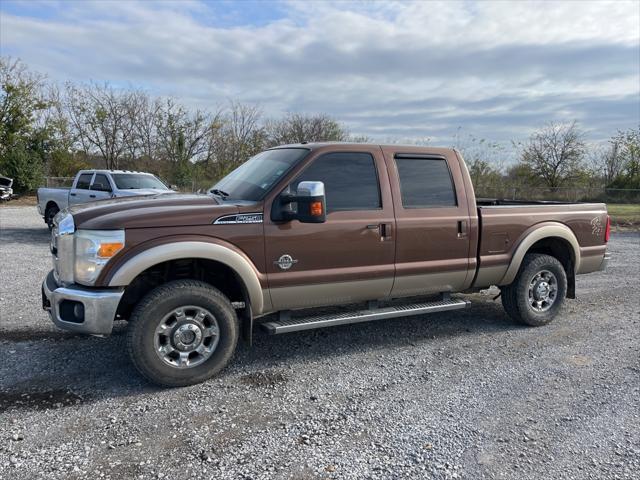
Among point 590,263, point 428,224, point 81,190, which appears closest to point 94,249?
point 428,224

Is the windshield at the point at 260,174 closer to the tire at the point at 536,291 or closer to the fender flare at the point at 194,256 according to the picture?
the fender flare at the point at 194,256

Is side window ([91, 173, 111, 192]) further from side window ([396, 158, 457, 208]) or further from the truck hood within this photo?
side window ([396, 158, 457, 208])

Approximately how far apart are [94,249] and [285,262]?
150 centimetres

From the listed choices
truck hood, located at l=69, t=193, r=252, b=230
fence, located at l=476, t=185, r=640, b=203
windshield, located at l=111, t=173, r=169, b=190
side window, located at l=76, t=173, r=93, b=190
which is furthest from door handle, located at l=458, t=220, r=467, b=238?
fence, located at l=476, t=185, r=640, b=203

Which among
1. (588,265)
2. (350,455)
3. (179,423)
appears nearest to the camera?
(350,455)

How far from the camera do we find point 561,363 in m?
4.50

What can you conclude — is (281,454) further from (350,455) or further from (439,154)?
(439,154)

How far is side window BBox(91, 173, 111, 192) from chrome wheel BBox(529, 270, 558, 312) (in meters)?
9.60

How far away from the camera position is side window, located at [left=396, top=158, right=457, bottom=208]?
187 inches

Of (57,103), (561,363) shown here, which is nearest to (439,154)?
(561,363)

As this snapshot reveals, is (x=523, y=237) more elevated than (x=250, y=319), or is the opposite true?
(x=523, y=237)

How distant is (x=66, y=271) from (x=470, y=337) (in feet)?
13.2

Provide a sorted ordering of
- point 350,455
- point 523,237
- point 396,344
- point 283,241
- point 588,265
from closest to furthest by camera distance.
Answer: point 350,455 < point 283,241 < point 396,344 < point 523,237 < point 588,265

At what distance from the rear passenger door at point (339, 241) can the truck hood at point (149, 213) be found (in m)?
0.45
